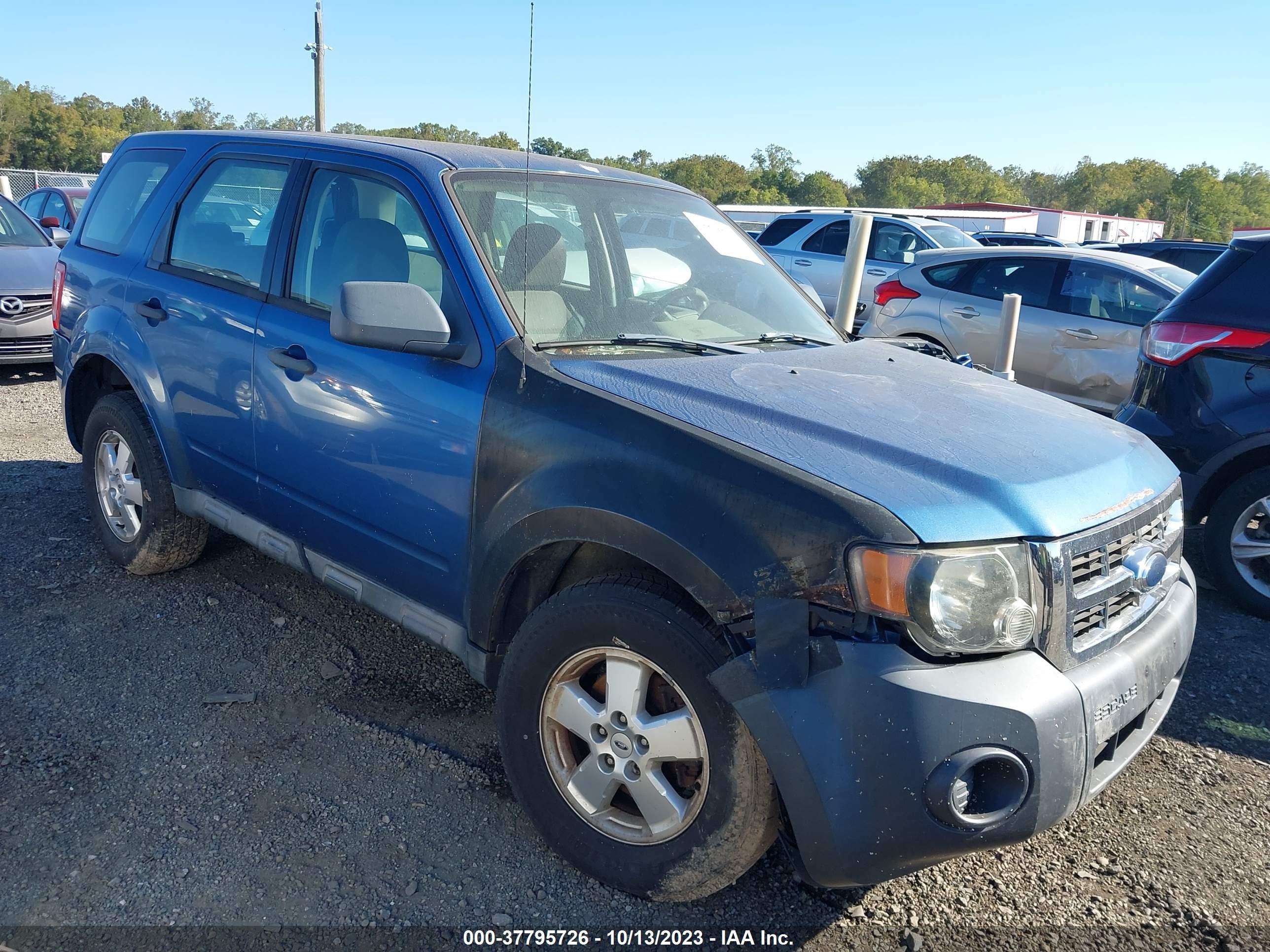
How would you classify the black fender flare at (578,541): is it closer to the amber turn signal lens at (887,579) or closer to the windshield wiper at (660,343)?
the amber turn signal lens at (887,579)

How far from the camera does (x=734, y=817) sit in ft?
7.61

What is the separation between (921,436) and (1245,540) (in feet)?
9.93

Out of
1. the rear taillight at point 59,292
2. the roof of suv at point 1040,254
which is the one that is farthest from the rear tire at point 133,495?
the roof of suv at point 1040,254

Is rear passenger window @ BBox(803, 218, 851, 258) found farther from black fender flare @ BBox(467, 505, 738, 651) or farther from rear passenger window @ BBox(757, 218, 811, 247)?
black fender flare @ BBox(467, 505, 738, 651)

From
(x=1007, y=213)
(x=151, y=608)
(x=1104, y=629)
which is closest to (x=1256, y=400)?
(x=1104, y=629)

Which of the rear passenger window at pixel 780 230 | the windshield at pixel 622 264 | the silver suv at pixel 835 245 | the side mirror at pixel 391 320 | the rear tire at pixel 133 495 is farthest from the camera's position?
the rear passenger window at pixel 780 230

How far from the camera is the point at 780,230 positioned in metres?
13.1

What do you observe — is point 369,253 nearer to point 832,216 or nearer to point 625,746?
point 625,746

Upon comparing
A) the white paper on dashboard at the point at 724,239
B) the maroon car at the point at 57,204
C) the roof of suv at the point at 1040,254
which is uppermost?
the maroon car at the point at 57,204

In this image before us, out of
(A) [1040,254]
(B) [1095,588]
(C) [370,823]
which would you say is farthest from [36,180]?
(B) [1095,588]

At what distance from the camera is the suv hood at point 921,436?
2.23 metres

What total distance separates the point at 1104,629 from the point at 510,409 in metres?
1.59

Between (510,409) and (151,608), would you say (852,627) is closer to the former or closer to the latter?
(510,409)

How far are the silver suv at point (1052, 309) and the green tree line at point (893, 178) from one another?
22275mm
